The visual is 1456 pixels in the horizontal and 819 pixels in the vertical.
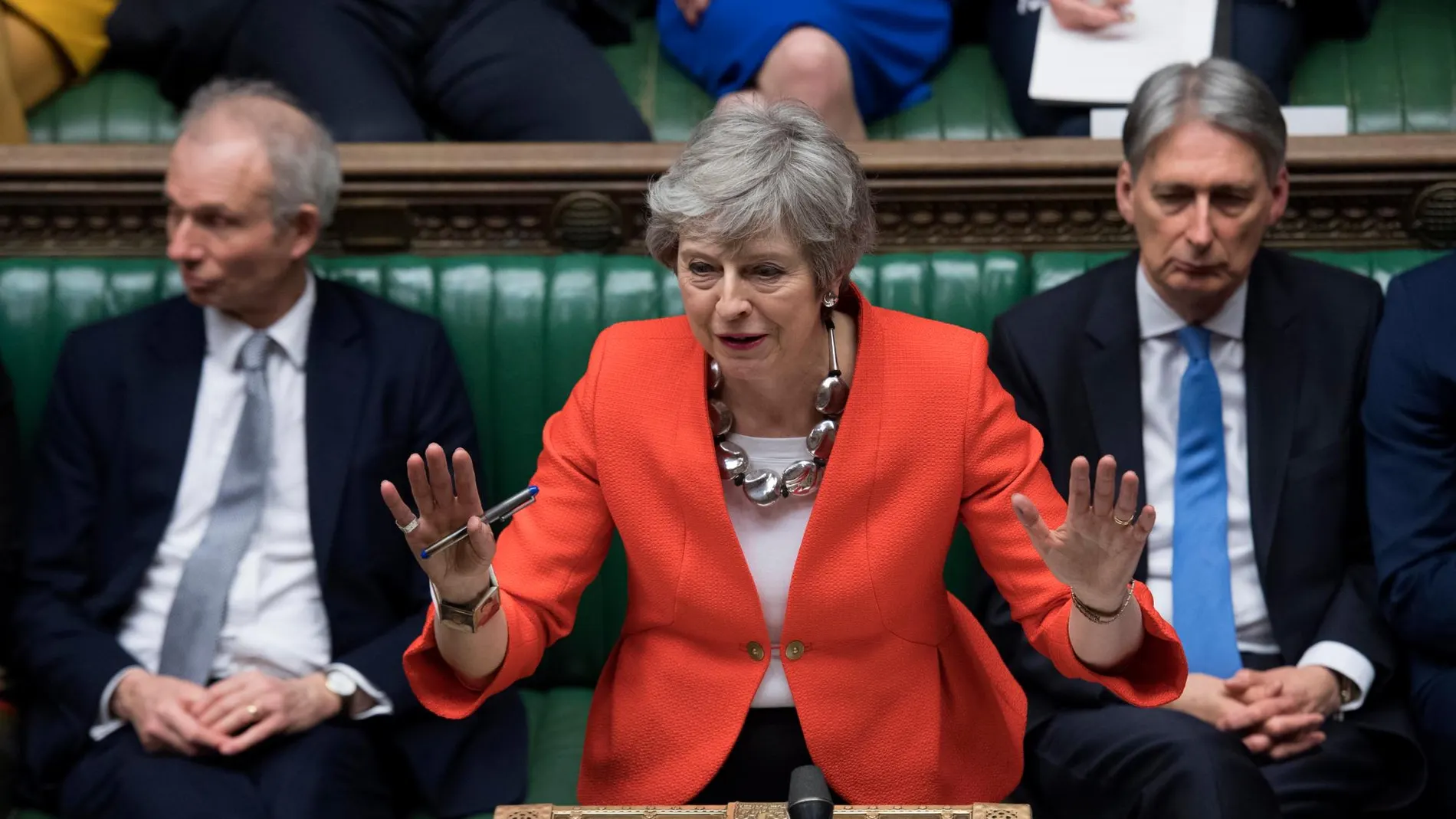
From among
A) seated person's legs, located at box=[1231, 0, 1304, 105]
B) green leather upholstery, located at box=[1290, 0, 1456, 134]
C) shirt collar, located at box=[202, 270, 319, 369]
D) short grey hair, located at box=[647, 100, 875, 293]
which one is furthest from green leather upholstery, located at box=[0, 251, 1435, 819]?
short grey hair, located at box=[647, 100, 875, 293]

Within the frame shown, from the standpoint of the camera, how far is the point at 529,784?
2443 mm

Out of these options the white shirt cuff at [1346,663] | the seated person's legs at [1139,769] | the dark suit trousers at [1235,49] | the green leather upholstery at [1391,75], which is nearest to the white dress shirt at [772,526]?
the seated person's legs at [1139,769]

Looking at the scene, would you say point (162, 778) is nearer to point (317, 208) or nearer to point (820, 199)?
point (317, 208)

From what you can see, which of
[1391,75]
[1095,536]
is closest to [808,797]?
[1095,536]

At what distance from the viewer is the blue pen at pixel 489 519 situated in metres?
1.72

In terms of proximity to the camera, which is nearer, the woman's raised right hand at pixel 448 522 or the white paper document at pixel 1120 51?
the woman's raised right hand at pixel 448 522

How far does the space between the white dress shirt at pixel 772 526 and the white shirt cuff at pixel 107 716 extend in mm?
967

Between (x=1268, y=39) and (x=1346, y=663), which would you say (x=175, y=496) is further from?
(x=1268, y=39)

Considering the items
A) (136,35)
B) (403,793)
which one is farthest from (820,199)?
(136,35)

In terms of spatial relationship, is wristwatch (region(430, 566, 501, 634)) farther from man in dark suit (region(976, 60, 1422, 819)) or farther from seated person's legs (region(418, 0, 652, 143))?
seated person's legs (region(418, 0, 652, 143))

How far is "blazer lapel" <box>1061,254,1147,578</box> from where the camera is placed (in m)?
2.41

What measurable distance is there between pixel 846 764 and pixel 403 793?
0.77 m

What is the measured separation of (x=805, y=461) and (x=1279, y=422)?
810mm

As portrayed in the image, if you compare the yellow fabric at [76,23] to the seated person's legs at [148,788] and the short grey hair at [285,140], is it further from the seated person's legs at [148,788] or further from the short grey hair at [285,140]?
the seated person's legs at [148,788]
